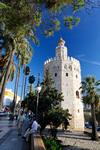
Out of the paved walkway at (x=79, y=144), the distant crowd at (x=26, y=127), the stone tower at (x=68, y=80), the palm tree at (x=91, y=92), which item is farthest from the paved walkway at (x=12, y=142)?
the stone tower at (x=68, y=80)

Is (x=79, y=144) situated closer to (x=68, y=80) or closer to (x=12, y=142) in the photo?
(x=12, y=142)

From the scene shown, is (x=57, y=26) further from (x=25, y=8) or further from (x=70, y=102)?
(x=70, y=102)

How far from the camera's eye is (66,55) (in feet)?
160

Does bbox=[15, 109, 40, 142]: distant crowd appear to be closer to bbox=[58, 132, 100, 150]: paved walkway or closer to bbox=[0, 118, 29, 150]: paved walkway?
bbox=[0, 118, 29, 150]: paved walkway

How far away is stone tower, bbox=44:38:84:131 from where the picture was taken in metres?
44.1

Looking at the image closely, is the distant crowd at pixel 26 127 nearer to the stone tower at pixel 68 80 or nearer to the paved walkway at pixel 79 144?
the paved walkway at pixel 79 144

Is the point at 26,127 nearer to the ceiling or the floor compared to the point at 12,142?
nearer to the ceiling

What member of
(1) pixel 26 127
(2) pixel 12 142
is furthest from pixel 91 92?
(2) pixel 12 142

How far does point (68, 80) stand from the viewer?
45.3 meters

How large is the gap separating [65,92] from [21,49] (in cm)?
2713

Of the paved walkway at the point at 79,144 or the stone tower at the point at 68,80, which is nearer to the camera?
the paved walkway at the point at 79,144

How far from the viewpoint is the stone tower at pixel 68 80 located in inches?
1735

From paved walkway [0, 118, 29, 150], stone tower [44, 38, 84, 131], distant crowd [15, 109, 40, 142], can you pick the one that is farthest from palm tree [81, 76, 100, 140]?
paved walkway [0, 118, 29, 150]

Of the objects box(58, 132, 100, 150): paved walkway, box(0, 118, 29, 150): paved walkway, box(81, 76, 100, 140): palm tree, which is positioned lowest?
box(58, 132, 100, 150): paved walkway
